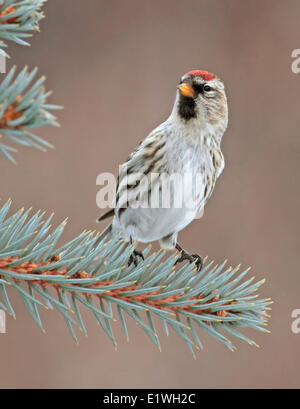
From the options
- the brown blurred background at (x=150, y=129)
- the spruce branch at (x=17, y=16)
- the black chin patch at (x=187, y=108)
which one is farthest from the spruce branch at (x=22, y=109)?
the brown blurred background at (x=150, y=129)

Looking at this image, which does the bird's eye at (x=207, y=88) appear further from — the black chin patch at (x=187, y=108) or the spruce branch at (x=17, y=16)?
the spruce branch at (x=17, y=16)

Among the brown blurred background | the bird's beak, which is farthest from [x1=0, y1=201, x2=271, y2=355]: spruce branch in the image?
the brown blurred background

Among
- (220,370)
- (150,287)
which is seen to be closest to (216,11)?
(220,370)

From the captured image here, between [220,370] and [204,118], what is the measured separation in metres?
1.03

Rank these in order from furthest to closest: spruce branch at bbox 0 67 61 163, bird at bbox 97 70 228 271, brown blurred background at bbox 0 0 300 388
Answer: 1. brown blurred background at bbox 0 0 300 388
2. bird at bbox 97 70 228 271
3. spruce branch at bbox 0 67 61 163

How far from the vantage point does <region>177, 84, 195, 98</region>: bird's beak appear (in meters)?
1.37

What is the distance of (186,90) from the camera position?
1.38 meters

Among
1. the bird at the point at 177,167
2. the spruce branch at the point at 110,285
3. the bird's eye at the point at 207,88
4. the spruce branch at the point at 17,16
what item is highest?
the bird's eye at the point at 207,88

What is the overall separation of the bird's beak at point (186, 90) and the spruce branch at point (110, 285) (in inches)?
24.0

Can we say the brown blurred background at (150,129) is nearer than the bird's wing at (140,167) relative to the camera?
No

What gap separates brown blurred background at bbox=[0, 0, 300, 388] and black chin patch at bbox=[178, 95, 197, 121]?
2.02 feet

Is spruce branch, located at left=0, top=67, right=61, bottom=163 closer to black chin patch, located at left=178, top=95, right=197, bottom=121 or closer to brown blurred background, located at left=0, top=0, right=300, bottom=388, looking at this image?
black chin patch, located at left=178, top=95, right=197, bottom=121

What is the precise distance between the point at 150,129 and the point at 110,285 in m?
1.44

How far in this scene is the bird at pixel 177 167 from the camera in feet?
4.50
